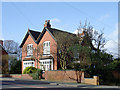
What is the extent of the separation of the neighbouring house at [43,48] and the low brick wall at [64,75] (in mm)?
3142

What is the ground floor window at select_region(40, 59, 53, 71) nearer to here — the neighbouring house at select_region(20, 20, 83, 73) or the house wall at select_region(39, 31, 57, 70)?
the neighbouring house at select_region(20, 20, 83, 73)

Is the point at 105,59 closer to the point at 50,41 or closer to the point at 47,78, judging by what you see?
the point at 47,78

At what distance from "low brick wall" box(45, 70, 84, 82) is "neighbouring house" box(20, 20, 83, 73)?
3142 millimetres

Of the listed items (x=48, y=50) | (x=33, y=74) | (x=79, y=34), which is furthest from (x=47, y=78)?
(x=79, y=34)

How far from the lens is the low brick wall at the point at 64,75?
26.2 metres

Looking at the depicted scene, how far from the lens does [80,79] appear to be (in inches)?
1013

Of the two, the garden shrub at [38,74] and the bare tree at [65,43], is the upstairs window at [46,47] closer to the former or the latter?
the garden shrub at [38,74]

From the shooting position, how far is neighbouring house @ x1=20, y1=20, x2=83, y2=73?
3366 cm

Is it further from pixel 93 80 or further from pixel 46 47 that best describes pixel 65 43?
pixel 93 80

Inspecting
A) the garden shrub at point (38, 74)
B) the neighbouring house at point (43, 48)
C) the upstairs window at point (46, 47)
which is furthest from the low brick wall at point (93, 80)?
the upstairs window at point (46, 47)

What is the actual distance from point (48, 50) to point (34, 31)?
789 centimetres

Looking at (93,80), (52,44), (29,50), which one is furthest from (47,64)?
(93,80)

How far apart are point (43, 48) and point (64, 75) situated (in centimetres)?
909

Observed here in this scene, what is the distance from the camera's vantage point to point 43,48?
116 ft
